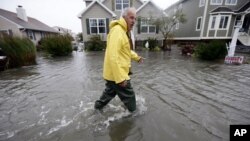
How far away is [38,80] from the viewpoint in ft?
17.2

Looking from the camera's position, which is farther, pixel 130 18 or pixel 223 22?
pixel 223 22

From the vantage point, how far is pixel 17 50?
734 centimetres

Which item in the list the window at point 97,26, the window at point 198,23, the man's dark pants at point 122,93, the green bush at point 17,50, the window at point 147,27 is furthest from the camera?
the window at point 198,23

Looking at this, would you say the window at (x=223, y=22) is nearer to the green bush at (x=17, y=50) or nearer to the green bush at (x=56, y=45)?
the green bush at (x=56, y=45)

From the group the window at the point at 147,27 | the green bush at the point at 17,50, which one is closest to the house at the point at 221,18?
the window at the point at 147,27

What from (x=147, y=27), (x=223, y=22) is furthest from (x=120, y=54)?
(x=223, y=22)

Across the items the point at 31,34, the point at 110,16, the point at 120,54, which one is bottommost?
the point at 120,54

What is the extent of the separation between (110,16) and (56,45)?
286 inches

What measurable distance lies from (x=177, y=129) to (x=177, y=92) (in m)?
1.72

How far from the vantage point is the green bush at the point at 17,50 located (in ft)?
23.0

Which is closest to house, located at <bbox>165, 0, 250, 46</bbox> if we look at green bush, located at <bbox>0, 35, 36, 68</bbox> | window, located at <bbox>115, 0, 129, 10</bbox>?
window, located at <bbox>115, 0, 129, 10</bbox>

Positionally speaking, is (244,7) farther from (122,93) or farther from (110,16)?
(122,93)

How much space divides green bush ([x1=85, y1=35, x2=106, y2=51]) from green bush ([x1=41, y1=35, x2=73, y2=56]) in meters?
3.36

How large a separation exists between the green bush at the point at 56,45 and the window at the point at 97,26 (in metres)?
4.46
